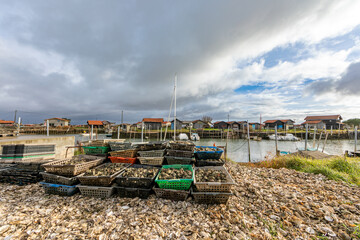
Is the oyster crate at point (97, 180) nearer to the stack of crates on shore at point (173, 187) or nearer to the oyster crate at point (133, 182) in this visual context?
the oyster crate at point (133, 182)

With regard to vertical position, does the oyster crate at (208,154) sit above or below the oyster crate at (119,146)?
below

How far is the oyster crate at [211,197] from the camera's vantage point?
3393mm

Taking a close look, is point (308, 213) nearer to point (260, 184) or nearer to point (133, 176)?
point (260, 184)

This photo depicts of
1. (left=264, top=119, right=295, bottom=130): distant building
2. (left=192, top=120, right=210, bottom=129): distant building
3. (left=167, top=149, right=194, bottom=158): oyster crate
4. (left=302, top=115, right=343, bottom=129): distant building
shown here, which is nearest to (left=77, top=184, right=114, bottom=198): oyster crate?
(left=167, top=149, right=194, bottom=158): oyster crate

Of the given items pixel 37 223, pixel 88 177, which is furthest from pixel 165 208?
pixel 37 223

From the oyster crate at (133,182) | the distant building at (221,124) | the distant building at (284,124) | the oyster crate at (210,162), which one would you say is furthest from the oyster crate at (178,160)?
the distant building at (284,124)

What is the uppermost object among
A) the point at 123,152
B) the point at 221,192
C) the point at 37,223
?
the point at 123,152

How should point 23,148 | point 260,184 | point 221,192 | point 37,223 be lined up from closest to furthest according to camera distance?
point 37,223 → point 221,192 → point 260,184 → point 23,148

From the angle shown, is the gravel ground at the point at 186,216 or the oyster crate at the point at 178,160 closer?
the gravel ground at the point at 186,216

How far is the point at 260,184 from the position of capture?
186 inches

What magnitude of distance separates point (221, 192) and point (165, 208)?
137 centimetres

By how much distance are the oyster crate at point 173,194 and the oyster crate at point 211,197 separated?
0.26 metres

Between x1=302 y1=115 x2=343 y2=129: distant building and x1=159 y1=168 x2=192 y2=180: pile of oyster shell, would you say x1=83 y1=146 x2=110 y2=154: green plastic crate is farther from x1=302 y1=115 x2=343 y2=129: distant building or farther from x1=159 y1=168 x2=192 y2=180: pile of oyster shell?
x1=302 y1=115 x2=343 y2=129: distant building

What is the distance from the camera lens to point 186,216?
308 centimetres
